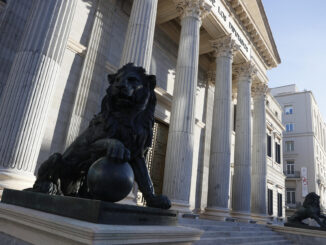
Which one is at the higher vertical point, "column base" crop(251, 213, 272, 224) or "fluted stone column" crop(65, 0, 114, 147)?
"fluted stone column" crop(65, 0, 114, 147)

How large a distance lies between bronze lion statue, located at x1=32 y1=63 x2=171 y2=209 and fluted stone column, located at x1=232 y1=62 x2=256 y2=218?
11.6 metres

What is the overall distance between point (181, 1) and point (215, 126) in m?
5.92

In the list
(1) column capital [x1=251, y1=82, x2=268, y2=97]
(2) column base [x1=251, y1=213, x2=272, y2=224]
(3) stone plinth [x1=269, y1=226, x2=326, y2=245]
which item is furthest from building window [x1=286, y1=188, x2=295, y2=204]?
(3) stone plinth [x1=269, y1=226, x2=326, y2=245]

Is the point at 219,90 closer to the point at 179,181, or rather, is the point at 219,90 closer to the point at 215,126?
the point at 215,126

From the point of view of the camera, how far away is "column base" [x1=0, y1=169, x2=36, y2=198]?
5.00m

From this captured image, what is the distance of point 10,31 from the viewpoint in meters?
7.73

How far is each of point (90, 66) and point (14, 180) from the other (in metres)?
5.69

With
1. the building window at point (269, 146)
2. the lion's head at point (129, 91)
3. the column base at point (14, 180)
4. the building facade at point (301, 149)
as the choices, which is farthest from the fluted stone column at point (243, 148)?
the building facade at point (301, 149)

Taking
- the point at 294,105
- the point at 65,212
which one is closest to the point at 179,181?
the point at 65,212

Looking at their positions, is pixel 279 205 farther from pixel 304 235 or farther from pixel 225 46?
pixel 225 46

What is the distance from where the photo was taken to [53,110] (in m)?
8.50

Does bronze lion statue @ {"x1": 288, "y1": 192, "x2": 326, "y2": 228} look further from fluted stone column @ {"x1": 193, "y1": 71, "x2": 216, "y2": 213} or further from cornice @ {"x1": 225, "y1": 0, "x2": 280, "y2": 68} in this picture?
cornice @ {"x1": 225, "y1": 0, "x2": 280, "y2": 68}

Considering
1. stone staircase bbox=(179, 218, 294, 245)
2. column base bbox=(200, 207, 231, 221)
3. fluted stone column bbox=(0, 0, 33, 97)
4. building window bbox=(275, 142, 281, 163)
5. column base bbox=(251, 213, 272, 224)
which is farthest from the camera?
building window bbox=(275, 142, 281, 163)

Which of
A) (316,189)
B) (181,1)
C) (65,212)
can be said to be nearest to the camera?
(65,212)
